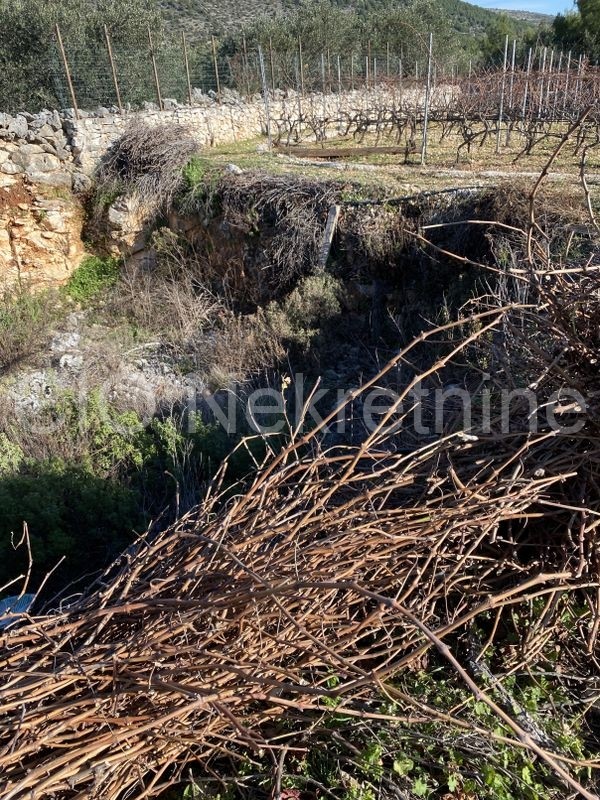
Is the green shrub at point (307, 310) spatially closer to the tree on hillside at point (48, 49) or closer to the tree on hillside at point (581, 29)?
the tree on hillside at point (48, 49)

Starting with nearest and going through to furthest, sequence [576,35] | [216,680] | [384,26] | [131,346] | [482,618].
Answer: [216,680]
[482,618]
[131,346]
[384,26]
[576,35]

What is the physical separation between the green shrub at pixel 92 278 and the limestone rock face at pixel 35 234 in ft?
0.67

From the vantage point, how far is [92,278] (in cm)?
1003

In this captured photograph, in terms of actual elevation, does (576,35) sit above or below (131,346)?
above

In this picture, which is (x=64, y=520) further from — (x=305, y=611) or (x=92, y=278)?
(x=92, y=278)

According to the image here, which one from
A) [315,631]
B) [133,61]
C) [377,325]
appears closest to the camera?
[315,631]

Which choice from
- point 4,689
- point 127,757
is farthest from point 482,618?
point 4,689

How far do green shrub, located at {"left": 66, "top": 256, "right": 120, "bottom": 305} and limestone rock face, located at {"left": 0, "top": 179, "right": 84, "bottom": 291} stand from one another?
204 millimetres

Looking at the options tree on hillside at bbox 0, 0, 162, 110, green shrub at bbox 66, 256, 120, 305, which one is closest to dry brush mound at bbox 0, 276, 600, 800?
green shrub at bbox 66, 256, 120, 305

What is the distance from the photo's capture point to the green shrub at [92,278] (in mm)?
9815

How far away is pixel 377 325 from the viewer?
7.21 meters

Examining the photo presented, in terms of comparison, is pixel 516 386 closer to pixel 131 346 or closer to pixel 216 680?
pixel 216 680

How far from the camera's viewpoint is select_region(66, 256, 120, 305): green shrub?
32.2ft

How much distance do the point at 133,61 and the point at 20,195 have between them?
17.6ft
